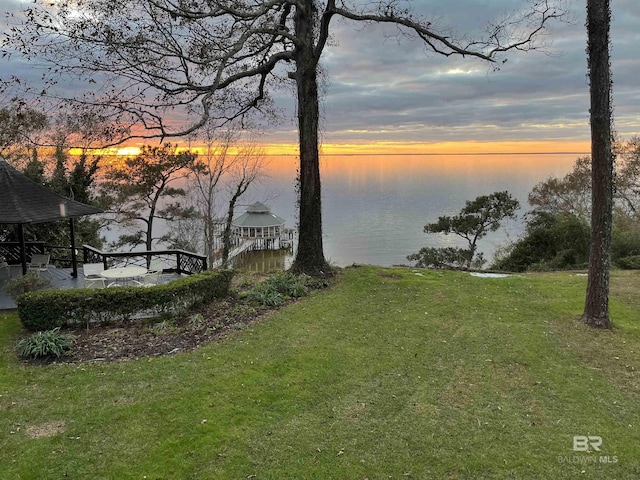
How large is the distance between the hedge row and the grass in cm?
66

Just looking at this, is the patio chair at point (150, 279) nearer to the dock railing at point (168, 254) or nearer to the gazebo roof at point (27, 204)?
the dock railing at point (168, 254)

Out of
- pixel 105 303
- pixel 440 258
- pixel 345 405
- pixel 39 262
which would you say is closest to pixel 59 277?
pixel 39 262

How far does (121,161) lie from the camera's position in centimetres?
1948

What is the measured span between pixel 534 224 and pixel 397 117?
1125 cm

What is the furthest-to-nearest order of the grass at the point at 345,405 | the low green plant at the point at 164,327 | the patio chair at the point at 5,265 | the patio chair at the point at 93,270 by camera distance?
the patio chair at the point at 5,265 < the patio chair at the point at 93,270 < the low green plant at the point at 164,327 < the grass at the point at 345,405

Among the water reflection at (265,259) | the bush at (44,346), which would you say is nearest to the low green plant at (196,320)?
the bush at (44,346)

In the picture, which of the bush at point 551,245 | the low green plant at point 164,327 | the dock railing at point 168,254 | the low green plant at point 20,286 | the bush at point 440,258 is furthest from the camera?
the bush at point 440,258

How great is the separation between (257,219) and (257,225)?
64 cm

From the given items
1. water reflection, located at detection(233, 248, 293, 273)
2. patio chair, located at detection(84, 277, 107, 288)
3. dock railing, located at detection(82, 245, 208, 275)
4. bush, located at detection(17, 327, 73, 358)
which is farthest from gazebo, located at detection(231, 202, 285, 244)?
bush, located at detection(17, 327, 73, 358)

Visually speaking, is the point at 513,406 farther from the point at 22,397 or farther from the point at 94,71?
the point at 94,71

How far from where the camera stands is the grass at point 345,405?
3.52 m

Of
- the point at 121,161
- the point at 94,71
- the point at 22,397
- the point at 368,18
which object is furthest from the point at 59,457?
the point at 121,161

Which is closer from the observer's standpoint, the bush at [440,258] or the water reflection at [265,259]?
the bush at [440,258]

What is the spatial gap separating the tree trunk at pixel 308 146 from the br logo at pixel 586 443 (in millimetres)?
6764
